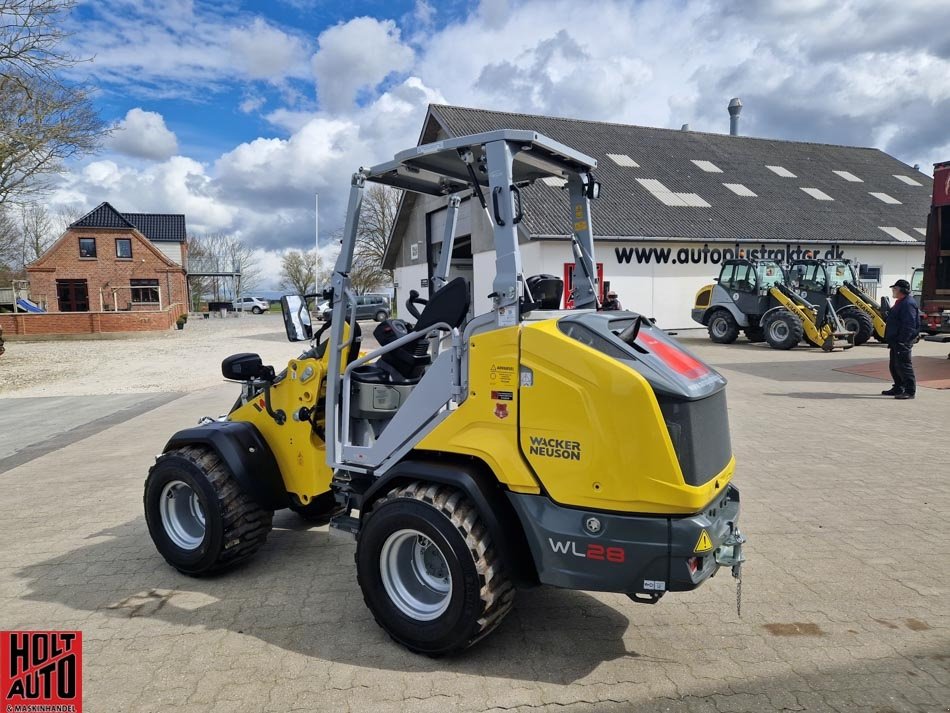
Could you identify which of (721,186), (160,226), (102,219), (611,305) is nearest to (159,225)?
(160,226)

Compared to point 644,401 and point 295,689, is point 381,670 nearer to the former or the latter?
point 295,689

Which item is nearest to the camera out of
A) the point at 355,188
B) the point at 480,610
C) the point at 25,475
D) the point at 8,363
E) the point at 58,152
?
the point at 480,610

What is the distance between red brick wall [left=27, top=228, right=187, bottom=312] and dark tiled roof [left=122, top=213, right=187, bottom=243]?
8629 millimetres

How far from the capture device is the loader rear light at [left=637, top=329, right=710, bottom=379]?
291 centimetres

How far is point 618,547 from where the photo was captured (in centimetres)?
273

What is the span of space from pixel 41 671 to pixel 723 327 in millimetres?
18822

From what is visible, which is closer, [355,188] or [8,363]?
[355,188]

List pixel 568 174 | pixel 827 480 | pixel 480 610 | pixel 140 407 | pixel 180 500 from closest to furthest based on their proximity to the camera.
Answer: pixel 480 610, pixel 568 174, pixel 180 500, pixel 827 480, pixel 140 407

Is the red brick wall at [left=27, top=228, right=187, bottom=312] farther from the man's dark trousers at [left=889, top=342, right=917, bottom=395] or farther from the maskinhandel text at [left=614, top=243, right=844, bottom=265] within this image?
the man's dark trousers at [left=889, top=342, right=917, bottom=395]

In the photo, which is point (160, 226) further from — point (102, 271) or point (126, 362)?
point (126, 362)

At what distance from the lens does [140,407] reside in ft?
36.6

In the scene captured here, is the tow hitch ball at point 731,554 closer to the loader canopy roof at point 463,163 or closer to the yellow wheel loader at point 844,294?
the loader canopy roof at point 463,163

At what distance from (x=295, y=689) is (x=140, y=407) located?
9.62 meters

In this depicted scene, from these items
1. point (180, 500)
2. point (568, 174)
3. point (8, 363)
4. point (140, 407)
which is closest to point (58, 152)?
point (8, 363)
